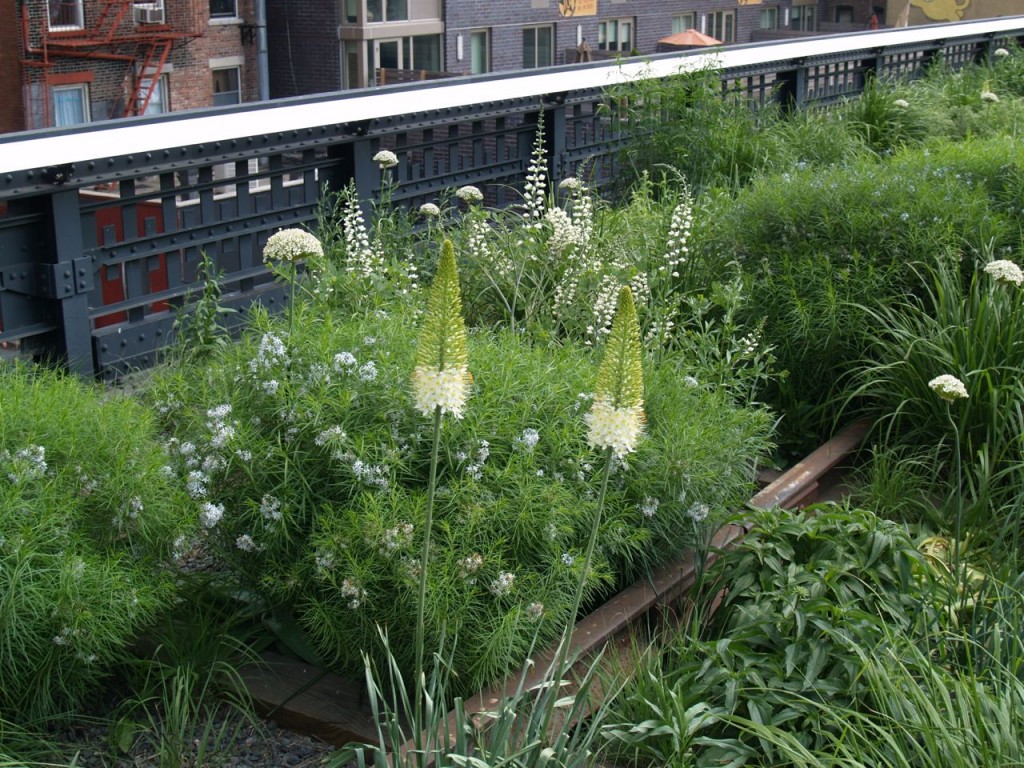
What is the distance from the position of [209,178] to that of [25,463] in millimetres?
3264

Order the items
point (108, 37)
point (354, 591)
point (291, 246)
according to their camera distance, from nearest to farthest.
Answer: point (354, 591)
point (291, 246)
point (108, 37)

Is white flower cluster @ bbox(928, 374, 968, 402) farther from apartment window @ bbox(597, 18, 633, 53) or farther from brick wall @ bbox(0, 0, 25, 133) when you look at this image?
apartment window @ bbox(597, 18, 633, 53)

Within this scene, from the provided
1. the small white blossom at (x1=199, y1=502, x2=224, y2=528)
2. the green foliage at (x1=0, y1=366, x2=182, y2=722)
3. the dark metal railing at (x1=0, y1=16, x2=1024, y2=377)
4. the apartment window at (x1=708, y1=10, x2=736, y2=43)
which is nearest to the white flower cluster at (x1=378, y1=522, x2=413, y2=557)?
the small white blossom at (x1=199, y1=502, x2=224, y2=528)

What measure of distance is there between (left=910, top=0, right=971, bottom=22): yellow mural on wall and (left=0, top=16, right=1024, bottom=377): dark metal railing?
34480 millimetres

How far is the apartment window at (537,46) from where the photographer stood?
3550 cm

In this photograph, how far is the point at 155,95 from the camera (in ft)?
97.2

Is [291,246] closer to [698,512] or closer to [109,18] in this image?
[698,512]

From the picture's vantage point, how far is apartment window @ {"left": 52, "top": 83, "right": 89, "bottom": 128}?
27.1m

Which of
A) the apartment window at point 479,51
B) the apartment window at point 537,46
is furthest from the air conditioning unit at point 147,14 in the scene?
→ the apartment window at point 537,46

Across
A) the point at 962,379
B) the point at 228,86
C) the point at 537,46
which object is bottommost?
the point at 962,379

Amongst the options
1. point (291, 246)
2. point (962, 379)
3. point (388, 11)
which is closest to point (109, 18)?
point (388, 11)

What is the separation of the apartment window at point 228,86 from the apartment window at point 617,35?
12066mm

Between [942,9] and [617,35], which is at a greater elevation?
[942,9]

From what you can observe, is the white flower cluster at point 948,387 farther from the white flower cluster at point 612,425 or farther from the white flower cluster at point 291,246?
the white flower cluster at point 291,246
